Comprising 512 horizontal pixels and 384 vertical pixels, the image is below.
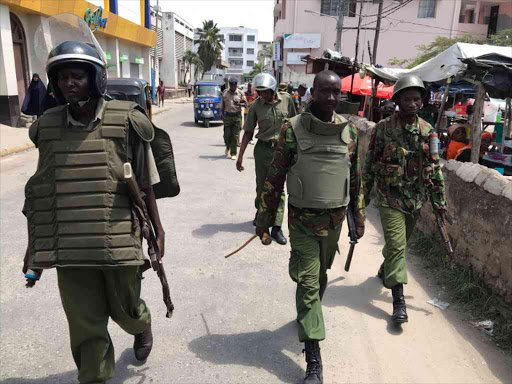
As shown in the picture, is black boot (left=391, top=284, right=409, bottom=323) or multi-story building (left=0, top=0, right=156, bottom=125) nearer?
black boot (left=391, top=284, right=409, bottom=323)

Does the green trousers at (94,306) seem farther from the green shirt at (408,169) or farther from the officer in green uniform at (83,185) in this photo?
the green shirt at (408,169)

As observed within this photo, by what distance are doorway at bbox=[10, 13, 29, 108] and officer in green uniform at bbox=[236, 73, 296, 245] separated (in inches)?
503

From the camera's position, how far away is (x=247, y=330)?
3.17m

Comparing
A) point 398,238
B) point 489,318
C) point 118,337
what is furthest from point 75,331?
point 489,318

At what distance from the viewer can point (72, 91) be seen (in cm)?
190

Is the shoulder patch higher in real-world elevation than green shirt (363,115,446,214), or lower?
higher

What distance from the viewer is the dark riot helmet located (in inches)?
73.1

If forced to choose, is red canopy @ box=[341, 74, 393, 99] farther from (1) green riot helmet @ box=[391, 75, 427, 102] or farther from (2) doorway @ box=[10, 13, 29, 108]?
(1) green riot helmet @ box=[391, 75, 427, 102]

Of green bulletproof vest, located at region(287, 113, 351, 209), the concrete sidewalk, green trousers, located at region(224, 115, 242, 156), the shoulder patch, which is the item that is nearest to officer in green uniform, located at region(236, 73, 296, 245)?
green bulletproof vest, located at region(287, 113, 351, 209)

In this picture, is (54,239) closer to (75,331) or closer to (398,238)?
(75,331)

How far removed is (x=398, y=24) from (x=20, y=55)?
32.4 m

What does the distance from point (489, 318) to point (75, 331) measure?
3.02m

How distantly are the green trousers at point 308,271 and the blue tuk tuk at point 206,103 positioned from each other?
1461 centimetres

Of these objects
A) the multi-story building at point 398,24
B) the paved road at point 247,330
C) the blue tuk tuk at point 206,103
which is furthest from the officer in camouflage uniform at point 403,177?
the multi-story building at point 398,24
